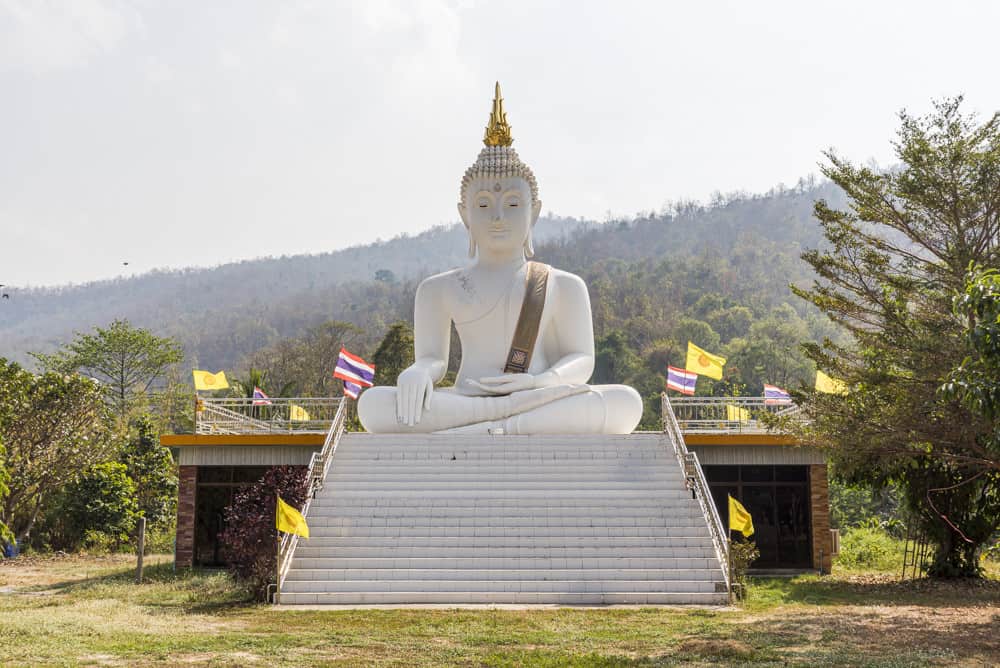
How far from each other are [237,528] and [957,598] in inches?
347

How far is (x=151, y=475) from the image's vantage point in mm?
24438

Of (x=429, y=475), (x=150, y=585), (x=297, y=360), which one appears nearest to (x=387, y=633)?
(x=429, y=475)

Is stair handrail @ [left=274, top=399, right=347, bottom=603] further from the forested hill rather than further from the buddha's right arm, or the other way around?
the forested hill

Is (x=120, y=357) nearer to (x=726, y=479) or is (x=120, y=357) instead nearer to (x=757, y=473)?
(x=726, y=479)

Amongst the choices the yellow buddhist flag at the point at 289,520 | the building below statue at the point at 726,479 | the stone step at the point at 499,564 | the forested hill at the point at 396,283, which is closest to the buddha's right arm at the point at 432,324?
the building below statue at the point at 726,479

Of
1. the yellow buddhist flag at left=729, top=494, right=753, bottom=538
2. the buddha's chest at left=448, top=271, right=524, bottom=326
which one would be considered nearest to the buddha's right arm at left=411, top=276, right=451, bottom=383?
the buddha's chest at left=448, top=271, right=524, bottom=326

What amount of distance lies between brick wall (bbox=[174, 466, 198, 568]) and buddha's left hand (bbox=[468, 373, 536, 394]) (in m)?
5.13

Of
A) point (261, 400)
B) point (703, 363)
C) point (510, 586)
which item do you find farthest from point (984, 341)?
point (703, 363)

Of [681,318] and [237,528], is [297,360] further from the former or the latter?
[237,528]

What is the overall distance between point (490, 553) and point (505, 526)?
651 millimetres

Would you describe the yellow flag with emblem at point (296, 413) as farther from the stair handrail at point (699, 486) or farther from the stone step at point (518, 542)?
the stair handrail at point (699, 486)

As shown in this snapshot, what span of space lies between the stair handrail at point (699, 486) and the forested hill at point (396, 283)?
45.5 metres

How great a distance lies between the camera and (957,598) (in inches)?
501

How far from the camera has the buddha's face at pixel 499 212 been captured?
17859 millimetres
